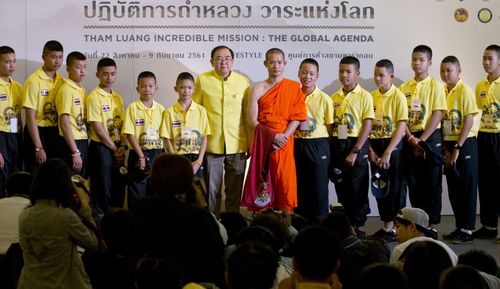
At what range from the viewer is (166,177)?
2.97 metres

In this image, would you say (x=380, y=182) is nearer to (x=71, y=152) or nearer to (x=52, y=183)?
(x=71, y=152)

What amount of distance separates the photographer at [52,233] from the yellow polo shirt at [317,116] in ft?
11.1

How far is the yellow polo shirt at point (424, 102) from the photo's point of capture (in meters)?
6.68

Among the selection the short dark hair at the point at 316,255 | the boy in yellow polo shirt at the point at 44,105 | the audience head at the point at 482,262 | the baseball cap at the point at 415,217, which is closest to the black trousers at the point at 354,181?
the baseball cap at the point at 415,217

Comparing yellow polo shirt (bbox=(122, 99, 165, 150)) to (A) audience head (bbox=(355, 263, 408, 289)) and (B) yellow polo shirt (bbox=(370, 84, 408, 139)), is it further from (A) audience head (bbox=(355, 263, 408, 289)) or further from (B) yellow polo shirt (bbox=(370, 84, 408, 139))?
(A) audience head (bbox=(355, 263, 408, 289))

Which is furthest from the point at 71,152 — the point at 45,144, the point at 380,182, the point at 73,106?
the point at 380,182

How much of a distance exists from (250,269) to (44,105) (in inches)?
174

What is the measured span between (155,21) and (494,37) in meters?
3.44

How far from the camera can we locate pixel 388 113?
675cm

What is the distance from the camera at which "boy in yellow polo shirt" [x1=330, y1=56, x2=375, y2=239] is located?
21.9ft

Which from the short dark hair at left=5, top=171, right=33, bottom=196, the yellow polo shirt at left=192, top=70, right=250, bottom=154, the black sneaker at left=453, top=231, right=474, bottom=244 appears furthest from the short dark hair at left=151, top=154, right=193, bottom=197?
the black sneaker at left=453, top=231, right=474, bottom=244

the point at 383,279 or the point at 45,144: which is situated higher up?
the point at 45,144

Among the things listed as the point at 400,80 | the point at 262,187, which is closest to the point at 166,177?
the point at 262,187

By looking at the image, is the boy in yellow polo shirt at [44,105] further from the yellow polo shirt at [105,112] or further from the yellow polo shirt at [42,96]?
the yellow polo shirt at [105,112]
